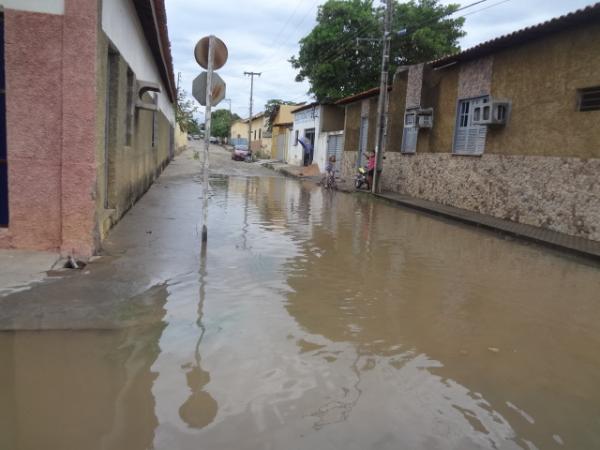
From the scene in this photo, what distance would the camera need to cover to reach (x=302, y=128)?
123 ft

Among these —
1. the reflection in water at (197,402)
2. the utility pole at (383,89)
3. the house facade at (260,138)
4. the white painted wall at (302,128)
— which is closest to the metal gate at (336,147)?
the white painted wall at (302,128)

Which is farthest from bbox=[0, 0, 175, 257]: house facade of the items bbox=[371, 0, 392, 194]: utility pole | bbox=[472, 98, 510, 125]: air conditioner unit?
bbox=[371, 0, 392, 194]: utility pole

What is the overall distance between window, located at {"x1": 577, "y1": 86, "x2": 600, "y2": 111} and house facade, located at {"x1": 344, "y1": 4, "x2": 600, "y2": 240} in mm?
19

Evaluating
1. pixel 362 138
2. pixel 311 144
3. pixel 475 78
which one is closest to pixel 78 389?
pixel 475 78

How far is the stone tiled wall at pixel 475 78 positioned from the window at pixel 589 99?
3255mm

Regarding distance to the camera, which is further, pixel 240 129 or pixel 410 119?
pixel 240 129

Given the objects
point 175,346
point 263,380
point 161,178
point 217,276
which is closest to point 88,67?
point 217,276

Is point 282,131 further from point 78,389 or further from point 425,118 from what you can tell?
point 78,389

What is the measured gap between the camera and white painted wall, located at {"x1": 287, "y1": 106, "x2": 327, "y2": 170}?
33062 mm

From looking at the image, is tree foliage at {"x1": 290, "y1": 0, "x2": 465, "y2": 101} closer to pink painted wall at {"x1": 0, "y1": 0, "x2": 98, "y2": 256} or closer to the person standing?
the person standing

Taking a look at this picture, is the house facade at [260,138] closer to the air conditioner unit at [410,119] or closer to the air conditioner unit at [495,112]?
the air conditioner unit at [410,119]

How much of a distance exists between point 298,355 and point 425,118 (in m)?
13.8

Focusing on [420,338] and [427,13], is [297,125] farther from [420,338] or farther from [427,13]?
[420,338]

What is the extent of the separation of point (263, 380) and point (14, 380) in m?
1.52
